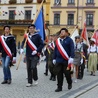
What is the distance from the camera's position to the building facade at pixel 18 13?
5444 centimetres

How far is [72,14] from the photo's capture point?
5344 centimetres

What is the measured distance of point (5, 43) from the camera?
35.6 feet

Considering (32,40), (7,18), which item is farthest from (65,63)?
(7,18)

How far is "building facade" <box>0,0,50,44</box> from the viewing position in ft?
179

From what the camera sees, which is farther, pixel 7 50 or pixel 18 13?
pixel 18 13

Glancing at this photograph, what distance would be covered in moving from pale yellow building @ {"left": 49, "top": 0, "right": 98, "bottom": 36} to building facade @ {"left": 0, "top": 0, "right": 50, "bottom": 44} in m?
1.64

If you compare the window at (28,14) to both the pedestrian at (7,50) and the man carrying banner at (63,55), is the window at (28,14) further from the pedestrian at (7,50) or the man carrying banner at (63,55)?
the man carrying banner at (63,55)

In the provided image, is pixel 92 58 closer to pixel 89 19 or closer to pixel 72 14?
pixel 89 19

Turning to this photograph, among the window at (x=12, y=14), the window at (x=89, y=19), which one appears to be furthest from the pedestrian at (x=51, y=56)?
the window at (x=12, y=14)

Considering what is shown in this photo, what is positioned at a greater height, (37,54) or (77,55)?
(37,54)

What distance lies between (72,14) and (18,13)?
9.22 meters

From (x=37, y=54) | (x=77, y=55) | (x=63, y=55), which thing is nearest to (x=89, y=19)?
(x=77, y=55)

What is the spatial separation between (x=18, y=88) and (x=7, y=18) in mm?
47738

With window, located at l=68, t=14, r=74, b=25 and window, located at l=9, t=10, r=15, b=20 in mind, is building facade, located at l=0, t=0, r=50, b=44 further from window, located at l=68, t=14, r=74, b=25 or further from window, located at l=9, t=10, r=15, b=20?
window, located at l=68, t=14, r=74, b=25
